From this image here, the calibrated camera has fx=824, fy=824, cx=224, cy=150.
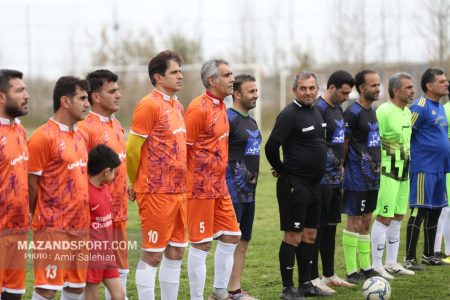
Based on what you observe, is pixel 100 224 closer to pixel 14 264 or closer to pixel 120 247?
pixel 120 247

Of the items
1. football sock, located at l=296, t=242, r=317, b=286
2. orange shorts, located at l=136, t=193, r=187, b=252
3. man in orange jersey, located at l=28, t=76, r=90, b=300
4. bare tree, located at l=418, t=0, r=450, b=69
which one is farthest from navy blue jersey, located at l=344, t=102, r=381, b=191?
bare tree, located at l=418, t=0, r=450, b=69

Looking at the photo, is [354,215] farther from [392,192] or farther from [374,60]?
[374,60]

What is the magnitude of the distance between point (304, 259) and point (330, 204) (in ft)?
2.56

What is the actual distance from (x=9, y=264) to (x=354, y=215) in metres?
4.34

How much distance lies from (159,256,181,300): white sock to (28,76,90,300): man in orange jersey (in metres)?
1.13

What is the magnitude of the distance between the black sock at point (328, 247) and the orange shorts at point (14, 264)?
3.86m

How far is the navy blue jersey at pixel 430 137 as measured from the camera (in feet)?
33.7

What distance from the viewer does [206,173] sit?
306 inches

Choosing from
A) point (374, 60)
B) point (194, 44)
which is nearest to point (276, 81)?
point (194, 44)

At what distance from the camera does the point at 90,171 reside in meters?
6.64

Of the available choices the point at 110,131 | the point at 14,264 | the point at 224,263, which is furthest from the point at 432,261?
the point at 14,264

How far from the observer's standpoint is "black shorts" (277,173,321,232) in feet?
27.1

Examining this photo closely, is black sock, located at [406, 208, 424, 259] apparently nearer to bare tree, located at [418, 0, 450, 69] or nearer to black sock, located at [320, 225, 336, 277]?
black sock, located at [320, 225, 336, 277]

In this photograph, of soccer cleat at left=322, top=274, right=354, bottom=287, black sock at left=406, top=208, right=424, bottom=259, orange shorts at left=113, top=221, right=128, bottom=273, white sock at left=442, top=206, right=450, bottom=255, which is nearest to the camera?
orange shorts at left=113, top=221, right=128, bottom=273
